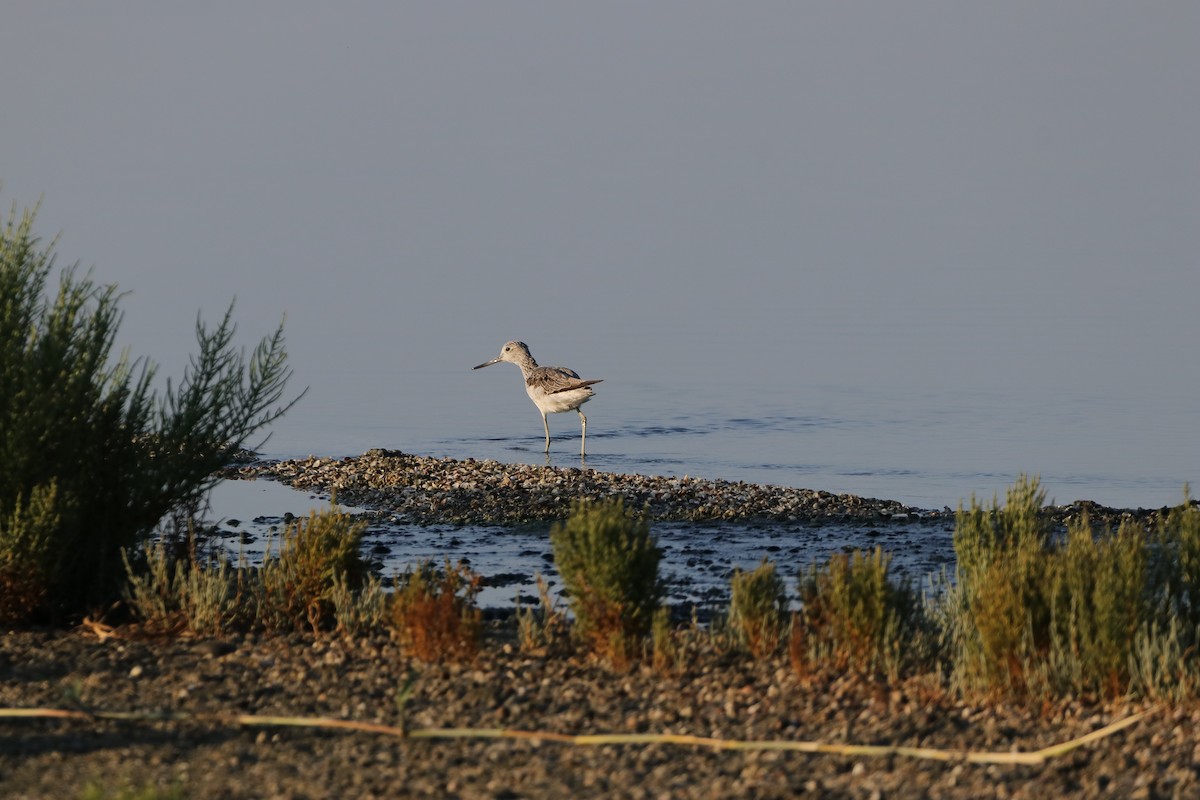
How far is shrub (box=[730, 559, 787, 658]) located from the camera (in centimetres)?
829

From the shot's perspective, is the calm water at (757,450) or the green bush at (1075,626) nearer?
the green bush at (1075,626)

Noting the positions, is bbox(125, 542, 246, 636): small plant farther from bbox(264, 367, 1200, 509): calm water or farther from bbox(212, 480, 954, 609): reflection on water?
bbox(264, 367, 1200, 509): calm water

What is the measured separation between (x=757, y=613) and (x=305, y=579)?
2.75 m

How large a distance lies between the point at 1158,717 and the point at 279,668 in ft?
14.7

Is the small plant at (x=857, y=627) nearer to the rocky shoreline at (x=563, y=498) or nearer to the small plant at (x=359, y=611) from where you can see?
the small plant at (x=359, y=611)

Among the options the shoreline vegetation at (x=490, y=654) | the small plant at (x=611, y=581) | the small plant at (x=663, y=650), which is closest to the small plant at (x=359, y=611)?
the shoreline vegetation at (x=490, y=654)

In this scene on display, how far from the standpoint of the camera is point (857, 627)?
7.95 meters

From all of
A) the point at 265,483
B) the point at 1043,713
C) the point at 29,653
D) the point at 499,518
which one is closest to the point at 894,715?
the point at 1043,713

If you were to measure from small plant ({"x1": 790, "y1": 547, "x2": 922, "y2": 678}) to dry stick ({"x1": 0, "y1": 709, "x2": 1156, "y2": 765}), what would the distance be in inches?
42.3

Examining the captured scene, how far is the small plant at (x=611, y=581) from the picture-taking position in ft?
27.1

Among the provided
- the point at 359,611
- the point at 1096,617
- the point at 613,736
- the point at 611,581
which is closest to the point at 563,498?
the point at 359,611

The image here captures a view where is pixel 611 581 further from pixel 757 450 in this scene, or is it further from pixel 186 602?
pixel 757 450

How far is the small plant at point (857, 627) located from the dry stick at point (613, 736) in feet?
3.53

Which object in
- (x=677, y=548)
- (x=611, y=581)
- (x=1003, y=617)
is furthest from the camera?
(x=677, y=548)
